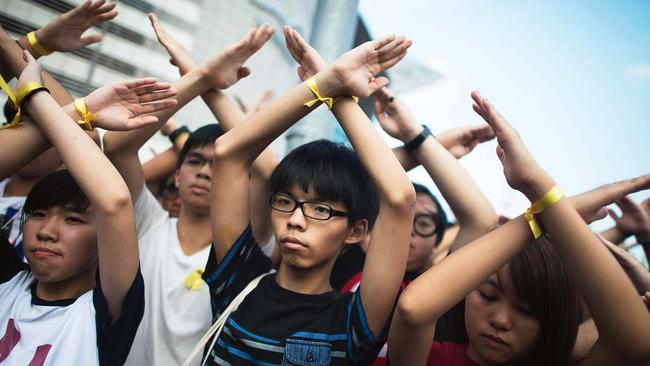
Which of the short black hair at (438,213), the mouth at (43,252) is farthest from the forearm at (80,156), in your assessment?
the short black hair at (438,213)

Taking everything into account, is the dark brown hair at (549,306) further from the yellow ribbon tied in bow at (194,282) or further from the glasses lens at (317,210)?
the yellow ribbon tied in bow at (194,282)

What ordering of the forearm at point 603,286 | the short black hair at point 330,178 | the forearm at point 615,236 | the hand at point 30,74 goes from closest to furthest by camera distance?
the forearm at point 603,286 → the hand at point 30,74 → the short black hair at point 330,178 → the forearm at point 615,236

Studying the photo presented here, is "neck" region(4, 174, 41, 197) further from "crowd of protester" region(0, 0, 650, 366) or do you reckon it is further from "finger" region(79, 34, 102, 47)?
"finger" region(79, 34, 102, 47)

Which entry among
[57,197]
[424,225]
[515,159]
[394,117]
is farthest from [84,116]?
[424,225]

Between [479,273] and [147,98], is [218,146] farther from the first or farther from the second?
[479,273]

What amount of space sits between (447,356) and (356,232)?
1.96 feet

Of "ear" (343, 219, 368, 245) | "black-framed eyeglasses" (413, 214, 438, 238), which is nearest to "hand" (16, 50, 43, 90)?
"ear" (343, 219, 368, 245)

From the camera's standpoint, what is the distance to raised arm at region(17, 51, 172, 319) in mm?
1339

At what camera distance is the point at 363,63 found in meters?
1.51

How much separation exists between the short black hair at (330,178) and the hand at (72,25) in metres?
1.22

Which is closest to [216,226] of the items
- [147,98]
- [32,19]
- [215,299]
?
[215,299]

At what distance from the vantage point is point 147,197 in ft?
6.59

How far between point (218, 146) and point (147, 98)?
1.17 ft

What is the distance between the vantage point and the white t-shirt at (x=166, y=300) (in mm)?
1752
